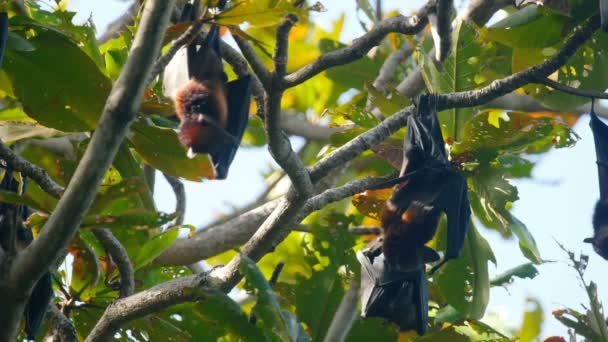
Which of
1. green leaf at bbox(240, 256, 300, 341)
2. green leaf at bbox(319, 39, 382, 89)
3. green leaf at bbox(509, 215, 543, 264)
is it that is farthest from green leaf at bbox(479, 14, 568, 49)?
green leaf at bbox(319, 39, 382, 89)

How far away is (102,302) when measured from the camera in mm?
4680

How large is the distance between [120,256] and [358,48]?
1.59 meters

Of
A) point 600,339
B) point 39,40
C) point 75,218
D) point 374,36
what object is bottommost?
point 600,339

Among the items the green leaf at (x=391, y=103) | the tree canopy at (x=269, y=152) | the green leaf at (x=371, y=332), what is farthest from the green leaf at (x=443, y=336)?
the green leaf at (x=391, y=103)

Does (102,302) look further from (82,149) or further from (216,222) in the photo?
(216,222)

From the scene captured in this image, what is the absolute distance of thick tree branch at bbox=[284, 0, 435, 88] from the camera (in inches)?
146

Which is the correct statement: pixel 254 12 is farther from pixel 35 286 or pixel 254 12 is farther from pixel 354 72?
pixel 354 72

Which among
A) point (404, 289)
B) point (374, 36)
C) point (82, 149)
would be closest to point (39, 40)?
point (82, 149)

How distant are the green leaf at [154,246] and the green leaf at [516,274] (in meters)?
2.40

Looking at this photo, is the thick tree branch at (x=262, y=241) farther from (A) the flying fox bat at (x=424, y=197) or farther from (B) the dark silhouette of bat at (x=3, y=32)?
(B) the dark silhouette of bat at (x=3, y=32)

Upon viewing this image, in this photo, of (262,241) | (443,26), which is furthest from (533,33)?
(262,241)

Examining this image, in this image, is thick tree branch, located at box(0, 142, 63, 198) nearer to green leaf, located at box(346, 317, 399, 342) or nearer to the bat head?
green leaf, located at box(346, 317, 399, 342)

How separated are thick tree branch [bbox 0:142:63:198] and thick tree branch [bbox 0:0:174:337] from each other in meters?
0.76

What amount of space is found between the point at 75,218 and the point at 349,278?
2792 mm
